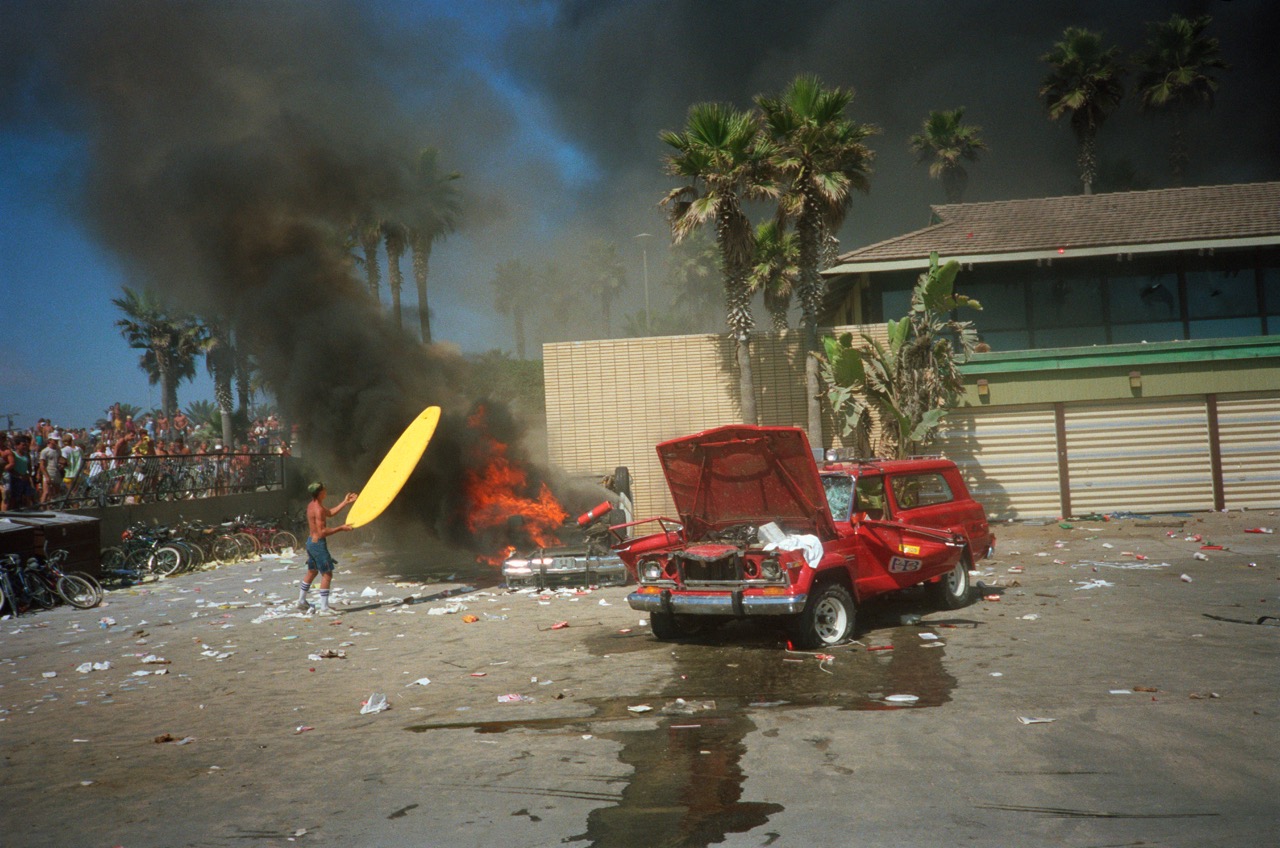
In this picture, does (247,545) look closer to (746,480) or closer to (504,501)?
(504,501)

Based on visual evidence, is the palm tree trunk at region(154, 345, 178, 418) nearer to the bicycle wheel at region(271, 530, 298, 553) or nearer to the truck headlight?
the bicycle wheel at region(271, 530, 298, 553)

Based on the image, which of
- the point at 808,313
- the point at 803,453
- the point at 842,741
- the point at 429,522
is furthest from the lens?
the point at 808,313

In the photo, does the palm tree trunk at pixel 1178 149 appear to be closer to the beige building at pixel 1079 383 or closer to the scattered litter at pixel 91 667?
the beige building at pixel 1079 383

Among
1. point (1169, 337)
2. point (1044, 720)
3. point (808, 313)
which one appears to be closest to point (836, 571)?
point (1044, 720)

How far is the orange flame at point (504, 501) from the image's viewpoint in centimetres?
1523

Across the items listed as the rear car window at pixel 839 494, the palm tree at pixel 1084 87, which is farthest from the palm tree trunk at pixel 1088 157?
the rear car window at pixel 839 494

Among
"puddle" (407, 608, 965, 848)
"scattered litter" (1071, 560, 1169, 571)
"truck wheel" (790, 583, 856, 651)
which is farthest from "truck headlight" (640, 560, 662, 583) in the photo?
"scattered litter" (1071, 560, 1169, 571)

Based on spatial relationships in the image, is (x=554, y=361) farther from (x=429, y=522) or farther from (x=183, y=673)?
(x=183, y=673)

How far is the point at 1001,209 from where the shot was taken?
79.8 ft

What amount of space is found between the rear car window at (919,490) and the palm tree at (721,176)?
837 centimetres

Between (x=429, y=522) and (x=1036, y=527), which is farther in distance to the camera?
(x=1036, y=527)

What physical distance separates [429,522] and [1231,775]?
13.6 m

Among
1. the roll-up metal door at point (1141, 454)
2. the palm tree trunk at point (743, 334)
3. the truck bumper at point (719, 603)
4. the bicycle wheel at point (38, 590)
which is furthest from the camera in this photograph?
the roll-up metal door at point (1141, 454)

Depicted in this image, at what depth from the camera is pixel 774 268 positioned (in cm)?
2759
